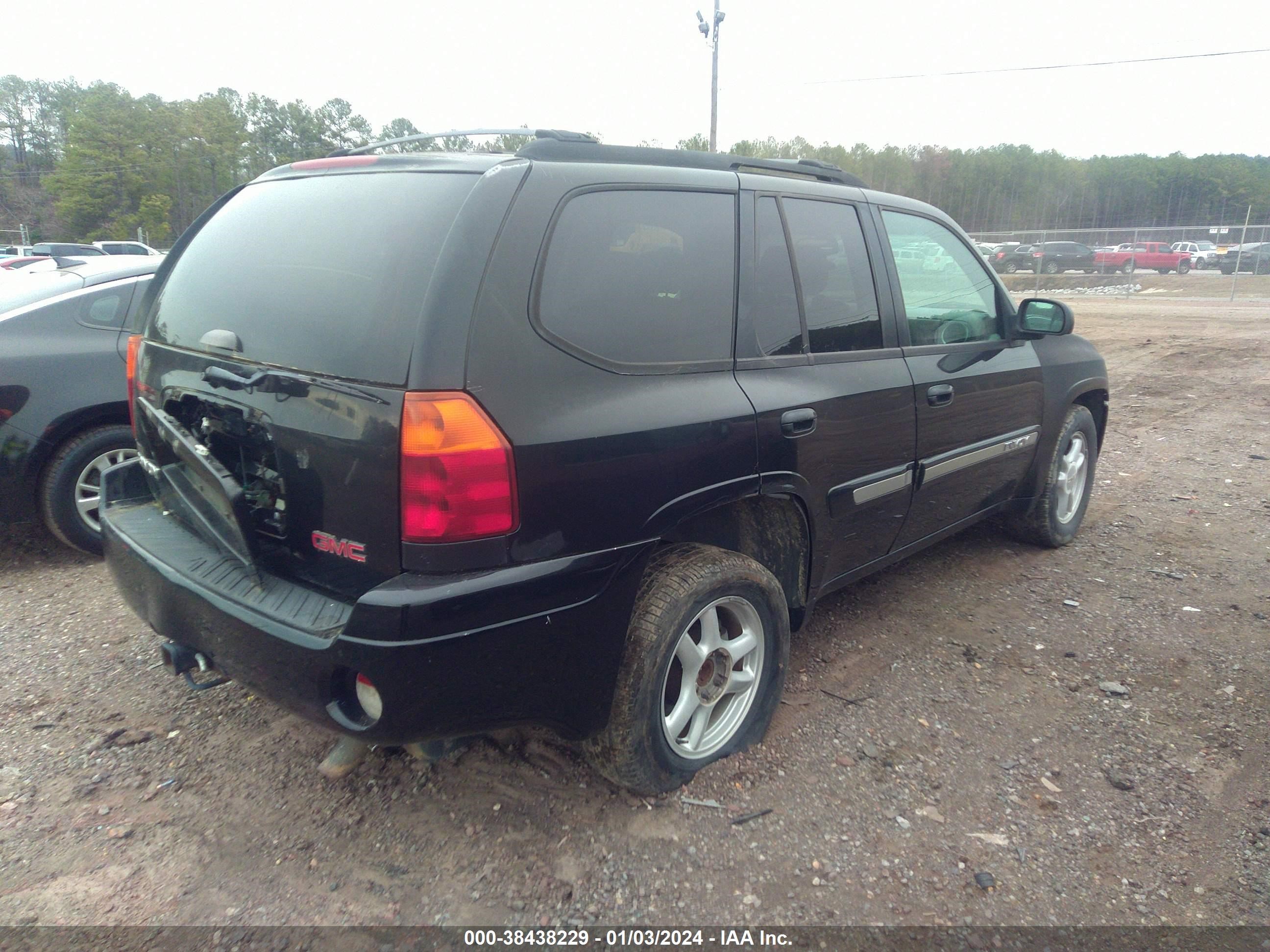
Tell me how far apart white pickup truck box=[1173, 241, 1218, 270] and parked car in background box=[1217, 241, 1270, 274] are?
597mm

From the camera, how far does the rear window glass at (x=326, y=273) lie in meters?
2.06

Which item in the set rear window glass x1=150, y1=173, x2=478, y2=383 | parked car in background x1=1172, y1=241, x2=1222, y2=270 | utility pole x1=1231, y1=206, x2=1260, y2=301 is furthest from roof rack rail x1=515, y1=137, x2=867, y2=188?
parked car in background x1=1172, y1=241, x2=1222, y2=270

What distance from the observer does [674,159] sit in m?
2.71

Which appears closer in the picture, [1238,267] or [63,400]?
[63,400]

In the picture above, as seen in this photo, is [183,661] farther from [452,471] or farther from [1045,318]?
[1045,318]

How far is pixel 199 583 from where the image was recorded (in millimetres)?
2328

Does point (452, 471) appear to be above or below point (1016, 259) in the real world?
above

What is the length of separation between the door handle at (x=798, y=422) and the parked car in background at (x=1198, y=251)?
124 ft

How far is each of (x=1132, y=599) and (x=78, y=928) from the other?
432 cm

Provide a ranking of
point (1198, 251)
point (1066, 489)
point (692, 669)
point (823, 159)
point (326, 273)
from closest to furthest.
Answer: point (326, 273)
point (692, 669)
point (1066, 489)
point (1198, 251)
point (823, 159)

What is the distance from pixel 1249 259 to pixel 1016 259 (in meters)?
7.57

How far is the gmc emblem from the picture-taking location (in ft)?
6.84

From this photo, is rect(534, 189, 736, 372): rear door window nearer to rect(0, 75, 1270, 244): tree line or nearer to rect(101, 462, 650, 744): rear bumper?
rect(101, 462, 650, 744): rear bumper

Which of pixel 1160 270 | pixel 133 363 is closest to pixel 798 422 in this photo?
pixel 133 363
